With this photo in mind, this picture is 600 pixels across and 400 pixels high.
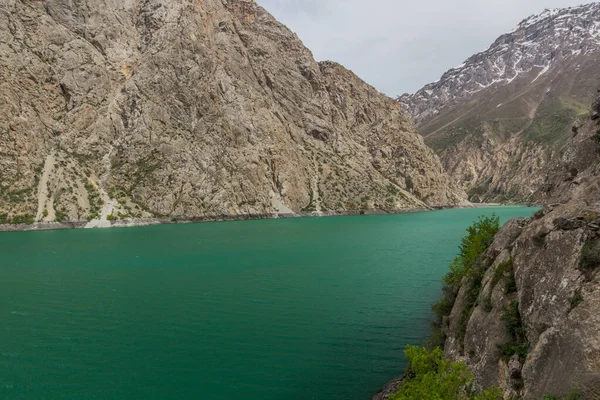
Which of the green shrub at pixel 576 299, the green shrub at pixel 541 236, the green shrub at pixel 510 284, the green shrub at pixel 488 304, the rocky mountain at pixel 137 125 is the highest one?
the rocky mountain at pixel 137 125

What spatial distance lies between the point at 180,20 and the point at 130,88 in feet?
137

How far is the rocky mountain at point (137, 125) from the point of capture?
5325 inches

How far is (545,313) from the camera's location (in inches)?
473

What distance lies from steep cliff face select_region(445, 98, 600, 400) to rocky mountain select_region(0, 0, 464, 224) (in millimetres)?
134972

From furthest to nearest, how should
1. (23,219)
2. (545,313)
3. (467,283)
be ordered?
(23,219) < (467,283) < (545,313)

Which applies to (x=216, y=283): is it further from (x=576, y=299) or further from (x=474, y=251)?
(x=576, y=299)

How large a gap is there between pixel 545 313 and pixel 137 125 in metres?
164

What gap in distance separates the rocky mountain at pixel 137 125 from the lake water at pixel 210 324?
8365 cm

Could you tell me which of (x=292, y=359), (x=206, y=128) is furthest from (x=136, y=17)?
(x=292, y=359)

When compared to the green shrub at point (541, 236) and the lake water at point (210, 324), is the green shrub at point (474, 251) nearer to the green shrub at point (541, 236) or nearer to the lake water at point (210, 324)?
the lake water at point (210, 324)

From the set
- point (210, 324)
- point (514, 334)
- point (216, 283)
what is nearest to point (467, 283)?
point (514, 334)

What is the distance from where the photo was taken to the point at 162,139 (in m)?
157

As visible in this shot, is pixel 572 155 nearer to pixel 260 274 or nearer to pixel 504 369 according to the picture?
pixel 504 369

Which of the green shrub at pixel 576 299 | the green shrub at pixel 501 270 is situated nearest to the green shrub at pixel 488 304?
the green shrub at pixel 501 270
